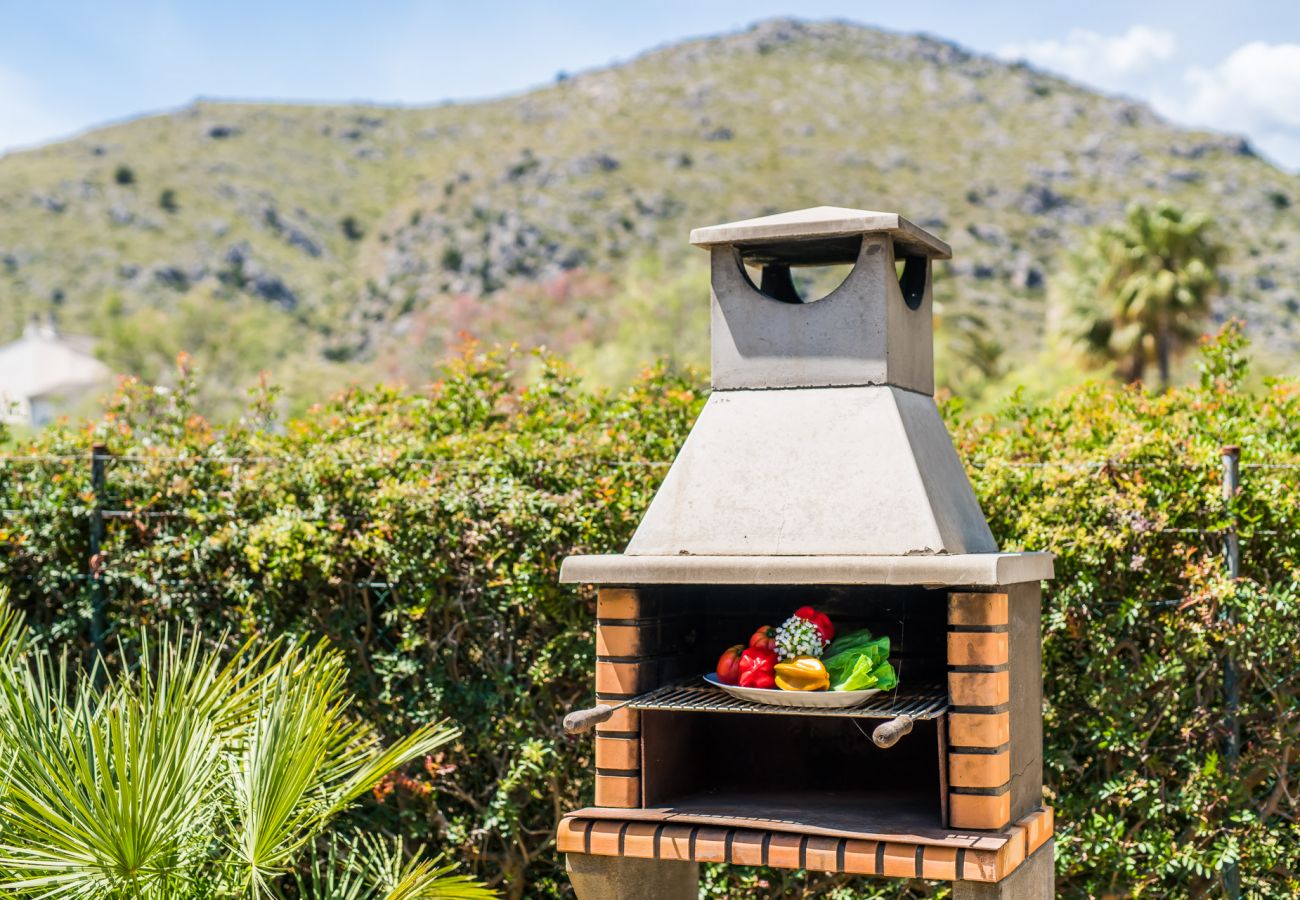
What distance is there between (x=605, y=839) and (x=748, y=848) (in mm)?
393

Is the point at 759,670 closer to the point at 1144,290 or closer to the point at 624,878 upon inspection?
the point at 624,878

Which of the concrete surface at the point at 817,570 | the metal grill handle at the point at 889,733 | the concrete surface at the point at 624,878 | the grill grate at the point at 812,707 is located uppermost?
the concrete surface at the point at 817,570

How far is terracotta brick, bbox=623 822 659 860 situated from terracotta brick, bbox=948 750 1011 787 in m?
0.74

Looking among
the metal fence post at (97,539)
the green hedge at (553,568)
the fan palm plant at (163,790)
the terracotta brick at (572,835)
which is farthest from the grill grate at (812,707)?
the metal fence post at (97,539)

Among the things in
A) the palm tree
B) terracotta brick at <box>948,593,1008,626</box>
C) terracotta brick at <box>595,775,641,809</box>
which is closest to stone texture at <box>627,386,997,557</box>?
terracotta brick at <box>948,593,1008,626</box>

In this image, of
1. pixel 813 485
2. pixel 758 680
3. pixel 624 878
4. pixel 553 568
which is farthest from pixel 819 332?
pixel 624 878

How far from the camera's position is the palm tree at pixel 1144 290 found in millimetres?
21953

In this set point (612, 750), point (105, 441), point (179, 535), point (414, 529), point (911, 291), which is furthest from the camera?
point (105, 441)

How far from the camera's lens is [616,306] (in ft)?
93.7

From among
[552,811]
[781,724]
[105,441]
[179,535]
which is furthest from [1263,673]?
[105,441]

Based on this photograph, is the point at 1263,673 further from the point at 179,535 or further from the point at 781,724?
the point at 179,535

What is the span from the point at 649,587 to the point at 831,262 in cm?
122

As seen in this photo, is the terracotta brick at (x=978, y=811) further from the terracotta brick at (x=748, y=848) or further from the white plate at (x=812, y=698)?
the terracotta brick at (x=748, y=848)

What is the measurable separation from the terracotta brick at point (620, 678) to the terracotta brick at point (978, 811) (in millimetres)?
845
